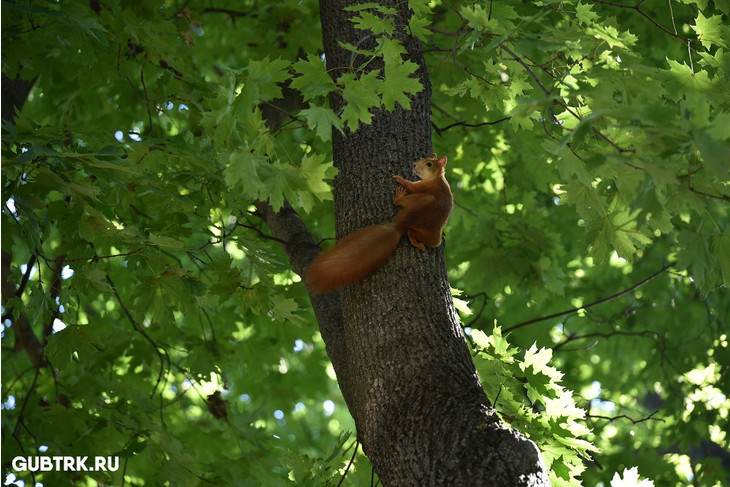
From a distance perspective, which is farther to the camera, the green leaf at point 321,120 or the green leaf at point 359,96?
the green leaf at point 359,96

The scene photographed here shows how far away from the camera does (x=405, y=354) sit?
2373mm

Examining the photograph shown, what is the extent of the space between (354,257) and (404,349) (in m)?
0.36

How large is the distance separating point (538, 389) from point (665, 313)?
3736 mm

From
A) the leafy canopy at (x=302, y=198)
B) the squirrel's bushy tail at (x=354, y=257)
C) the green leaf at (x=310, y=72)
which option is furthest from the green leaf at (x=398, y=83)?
the squirrel's bushy tail at (x=354, y=257)

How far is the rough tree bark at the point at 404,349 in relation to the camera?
7.00ft

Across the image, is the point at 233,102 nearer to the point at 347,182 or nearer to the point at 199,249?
the point at 347,182

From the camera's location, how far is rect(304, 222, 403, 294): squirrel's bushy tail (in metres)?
2.49

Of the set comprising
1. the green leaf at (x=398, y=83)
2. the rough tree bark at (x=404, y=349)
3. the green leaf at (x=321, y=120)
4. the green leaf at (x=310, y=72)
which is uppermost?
the green leaf at (x=310, y=72)

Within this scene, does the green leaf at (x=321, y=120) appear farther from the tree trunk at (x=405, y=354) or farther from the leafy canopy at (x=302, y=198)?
the tree trunk at (x=405, y=354)

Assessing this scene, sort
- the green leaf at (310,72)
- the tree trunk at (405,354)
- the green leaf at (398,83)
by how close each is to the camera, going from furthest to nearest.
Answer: the green leaf at (310,72) < the green leaf at (398,83) < the tree trunk at (405,354)

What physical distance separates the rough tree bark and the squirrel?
48 mm

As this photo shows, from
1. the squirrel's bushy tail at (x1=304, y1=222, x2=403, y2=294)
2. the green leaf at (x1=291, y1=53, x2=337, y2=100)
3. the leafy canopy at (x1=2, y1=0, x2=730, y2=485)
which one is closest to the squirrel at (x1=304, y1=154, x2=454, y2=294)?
the squirrel's bushy tail at (x1=304, y1=222, x2=403, y2=294)

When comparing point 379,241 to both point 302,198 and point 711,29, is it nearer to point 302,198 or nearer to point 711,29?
point 302,198

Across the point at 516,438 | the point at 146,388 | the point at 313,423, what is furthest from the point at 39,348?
the point at 313,423
